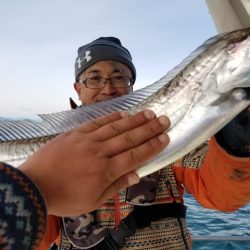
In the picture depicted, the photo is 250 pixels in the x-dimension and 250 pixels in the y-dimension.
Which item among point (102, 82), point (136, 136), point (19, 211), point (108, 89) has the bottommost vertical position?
point (19, 211)

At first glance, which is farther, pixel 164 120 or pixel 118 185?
pixel 164 120

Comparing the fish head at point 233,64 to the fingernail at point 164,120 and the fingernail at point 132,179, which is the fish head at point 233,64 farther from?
the fingernail at point 132,179

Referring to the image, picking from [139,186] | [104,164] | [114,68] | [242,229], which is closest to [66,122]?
[139,186]

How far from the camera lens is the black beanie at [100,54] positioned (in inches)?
154

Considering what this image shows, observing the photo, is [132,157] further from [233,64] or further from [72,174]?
[233,64]

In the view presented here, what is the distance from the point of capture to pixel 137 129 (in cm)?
147

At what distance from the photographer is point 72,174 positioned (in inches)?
49.4

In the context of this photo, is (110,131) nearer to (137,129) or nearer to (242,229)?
(137,129)

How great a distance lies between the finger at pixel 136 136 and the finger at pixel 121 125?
0.7 inches

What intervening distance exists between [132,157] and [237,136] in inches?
31.1

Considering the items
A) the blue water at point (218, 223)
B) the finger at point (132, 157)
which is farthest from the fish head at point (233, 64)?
the blue water at point (218, 223)

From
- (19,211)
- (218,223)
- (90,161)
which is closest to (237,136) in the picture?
(90,161)

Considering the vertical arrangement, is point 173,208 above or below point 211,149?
below

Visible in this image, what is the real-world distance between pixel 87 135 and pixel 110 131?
0.30ft
